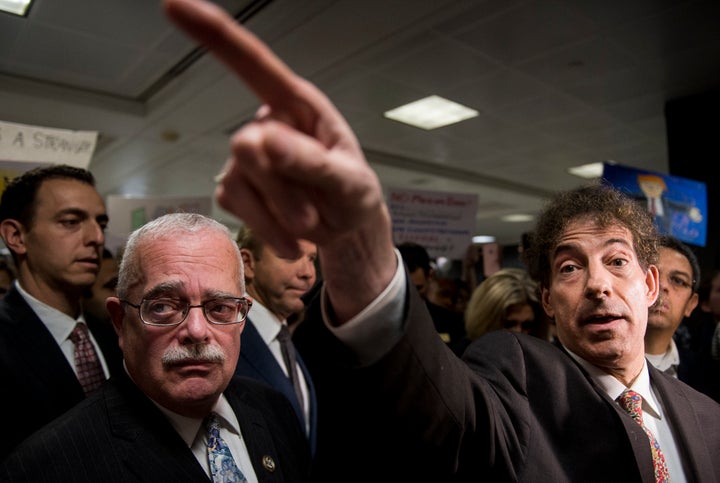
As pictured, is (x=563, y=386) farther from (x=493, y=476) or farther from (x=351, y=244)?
(x=351, y=244)

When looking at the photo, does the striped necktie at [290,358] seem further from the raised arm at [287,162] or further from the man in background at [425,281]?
the raised arm at [287,162]

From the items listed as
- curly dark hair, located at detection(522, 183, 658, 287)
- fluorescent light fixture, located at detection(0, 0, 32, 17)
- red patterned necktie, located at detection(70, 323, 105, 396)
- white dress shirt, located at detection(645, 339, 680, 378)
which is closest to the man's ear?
red patterned necktie, located at detection(70, 323, 105, 396)

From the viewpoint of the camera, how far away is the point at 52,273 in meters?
1.63

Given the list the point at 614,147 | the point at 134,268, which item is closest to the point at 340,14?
the point at 134,268

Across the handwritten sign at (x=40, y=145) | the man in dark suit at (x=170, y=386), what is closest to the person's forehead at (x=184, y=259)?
the man in dark suit at (x=170, y=386)

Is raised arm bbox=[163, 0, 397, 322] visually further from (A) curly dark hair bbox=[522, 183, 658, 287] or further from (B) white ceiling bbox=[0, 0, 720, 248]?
(B) white ceiling bbox=[0, 0, 720, 248]

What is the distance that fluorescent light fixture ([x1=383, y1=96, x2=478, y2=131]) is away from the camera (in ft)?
16.4

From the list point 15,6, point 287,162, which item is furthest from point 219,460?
point 15,6

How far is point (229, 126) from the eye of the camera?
5531 mm

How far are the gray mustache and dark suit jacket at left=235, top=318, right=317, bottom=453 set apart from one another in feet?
1.89

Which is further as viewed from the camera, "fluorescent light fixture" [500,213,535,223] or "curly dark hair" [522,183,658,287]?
"fluorescent light fixture" [500,213,535,223]

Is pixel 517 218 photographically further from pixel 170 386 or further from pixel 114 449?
pixel 114 449

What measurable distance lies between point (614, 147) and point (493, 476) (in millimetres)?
6130

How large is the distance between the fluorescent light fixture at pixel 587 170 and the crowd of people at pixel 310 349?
218 inches
